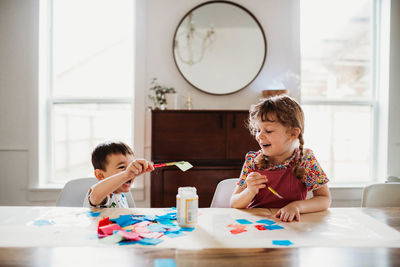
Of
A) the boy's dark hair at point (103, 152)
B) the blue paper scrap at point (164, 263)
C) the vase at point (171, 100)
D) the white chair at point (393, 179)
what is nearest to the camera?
the blue paper scrap at point (164, 263)

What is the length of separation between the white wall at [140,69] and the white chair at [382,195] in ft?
5.24

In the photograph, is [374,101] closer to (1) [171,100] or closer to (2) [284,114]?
(1) [171,100]

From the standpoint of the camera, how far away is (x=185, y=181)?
8.39 feet

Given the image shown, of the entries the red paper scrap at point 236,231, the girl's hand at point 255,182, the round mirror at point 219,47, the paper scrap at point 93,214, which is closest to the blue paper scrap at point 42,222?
the paper scrap at point 93,214

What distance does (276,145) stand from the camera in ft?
4.75

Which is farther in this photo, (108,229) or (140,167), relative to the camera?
(140,167)

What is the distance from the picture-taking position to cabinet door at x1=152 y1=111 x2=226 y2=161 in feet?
8.48

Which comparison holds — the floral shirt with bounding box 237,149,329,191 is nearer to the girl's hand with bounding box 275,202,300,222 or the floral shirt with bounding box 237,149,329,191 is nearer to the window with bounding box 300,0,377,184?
the girl's hand with bounding box 275,202,300,222

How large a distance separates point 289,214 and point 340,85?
2640 millimetres

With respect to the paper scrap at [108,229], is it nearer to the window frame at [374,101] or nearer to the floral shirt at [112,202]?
the floral shirt at [112,202]

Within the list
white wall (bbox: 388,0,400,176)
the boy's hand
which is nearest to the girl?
the boy's hand

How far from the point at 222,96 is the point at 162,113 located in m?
0.74

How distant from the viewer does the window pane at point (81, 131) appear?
3.23 meters

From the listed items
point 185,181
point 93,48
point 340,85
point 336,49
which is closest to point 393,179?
point 340,85
